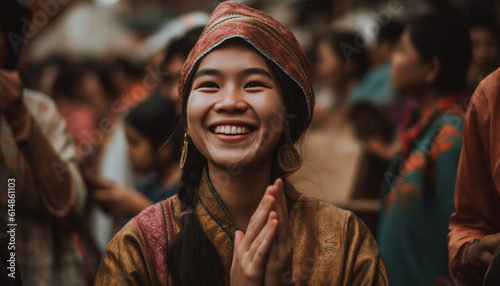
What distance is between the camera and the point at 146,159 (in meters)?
3.49

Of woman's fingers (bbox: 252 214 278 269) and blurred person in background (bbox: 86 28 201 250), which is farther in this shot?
blurred person in background (bbox: 86 28 201 250)

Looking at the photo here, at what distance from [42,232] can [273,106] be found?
54.2 inches

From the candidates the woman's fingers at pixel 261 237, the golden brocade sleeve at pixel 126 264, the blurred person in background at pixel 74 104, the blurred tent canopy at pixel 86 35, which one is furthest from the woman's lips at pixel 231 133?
the blurred tent canopy at pixel 86 35

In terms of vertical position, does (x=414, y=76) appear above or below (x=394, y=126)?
above

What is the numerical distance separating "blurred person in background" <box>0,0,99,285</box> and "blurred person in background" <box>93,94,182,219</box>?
0.45 m

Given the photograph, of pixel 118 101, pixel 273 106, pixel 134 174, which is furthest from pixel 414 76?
pixel 118 101

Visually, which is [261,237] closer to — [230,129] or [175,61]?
[230,129]

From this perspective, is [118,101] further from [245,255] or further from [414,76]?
[245,255]

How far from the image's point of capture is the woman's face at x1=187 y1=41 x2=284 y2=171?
6.20 ft

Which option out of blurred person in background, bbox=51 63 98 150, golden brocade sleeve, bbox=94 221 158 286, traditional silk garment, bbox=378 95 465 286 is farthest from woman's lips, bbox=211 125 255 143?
blurred person in background, bbox=51 63 98 150

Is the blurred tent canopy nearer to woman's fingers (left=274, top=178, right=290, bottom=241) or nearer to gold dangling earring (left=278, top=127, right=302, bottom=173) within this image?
gold dangling earring (left=278, top=127, right=302, bottom=173)

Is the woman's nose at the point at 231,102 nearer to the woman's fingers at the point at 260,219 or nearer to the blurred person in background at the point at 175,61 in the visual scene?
the woman's fingers at the point at 260,219

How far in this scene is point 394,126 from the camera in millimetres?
4168

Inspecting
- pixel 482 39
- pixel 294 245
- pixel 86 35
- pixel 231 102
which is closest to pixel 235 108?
pixel 231 102
